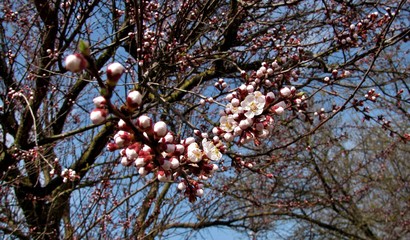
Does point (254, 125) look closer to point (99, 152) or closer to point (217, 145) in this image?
point (217, 145)

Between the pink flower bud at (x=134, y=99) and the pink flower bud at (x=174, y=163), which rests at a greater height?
the pink flower bud at (x=134, y=99)

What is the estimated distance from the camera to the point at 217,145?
172 cm

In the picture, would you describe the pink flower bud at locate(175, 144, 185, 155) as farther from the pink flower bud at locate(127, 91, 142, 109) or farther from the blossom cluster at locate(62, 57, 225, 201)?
the pink flower bud at locate(127, 91, 142, 109)

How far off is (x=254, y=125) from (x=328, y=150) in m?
9.01

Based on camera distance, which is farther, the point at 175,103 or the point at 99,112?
the point at 175,103

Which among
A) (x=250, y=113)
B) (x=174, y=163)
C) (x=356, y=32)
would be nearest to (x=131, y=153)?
(x=174, y=163)

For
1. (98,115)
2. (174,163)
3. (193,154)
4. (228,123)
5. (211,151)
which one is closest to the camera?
(98,115)

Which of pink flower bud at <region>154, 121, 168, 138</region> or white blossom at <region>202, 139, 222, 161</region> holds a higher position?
white blossom at <region>202, 139, 222, 161</region>

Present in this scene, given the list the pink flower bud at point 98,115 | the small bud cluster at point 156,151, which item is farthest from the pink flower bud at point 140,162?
the pink flower bud at point 98,115

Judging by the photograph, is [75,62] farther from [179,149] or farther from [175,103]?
[175,103]

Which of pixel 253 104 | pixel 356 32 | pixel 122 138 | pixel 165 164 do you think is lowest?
pixel 165 164

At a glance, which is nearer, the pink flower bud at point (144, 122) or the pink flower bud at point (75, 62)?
the pink flower bud at point (75, 62)

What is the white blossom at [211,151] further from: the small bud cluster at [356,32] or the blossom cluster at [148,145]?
the small bud cluster at [356,32]

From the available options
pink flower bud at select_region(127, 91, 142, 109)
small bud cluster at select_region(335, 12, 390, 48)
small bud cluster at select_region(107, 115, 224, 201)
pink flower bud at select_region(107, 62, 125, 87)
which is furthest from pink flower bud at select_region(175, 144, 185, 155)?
small bud cluster at select_region(335, 12, 390, 48)
